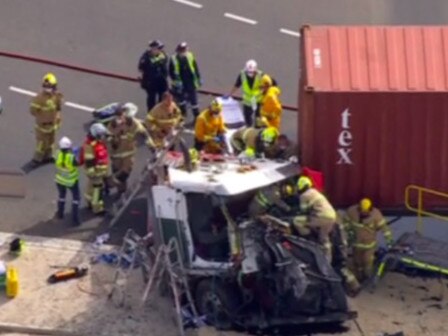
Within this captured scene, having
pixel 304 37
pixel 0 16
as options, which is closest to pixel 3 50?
pixel 0 16

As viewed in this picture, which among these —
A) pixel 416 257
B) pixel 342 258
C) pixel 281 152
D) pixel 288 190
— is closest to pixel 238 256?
pixel 288 190

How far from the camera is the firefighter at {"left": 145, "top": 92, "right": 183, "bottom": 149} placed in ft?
108

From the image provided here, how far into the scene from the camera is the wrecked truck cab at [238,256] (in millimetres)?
28516

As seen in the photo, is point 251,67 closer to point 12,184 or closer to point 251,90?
point 251,90

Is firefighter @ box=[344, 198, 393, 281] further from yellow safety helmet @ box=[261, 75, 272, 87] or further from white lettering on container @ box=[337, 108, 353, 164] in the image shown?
yellow safety helmet @ box=[261, 75, 272, 87]

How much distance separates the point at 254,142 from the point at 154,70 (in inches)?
149

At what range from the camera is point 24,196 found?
3256cm

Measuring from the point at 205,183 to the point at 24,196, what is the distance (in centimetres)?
465

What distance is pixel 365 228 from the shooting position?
3009 cm

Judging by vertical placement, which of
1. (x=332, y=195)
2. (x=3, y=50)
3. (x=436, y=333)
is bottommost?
(x=436, y=333)

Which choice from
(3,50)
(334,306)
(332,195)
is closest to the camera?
(334,306)

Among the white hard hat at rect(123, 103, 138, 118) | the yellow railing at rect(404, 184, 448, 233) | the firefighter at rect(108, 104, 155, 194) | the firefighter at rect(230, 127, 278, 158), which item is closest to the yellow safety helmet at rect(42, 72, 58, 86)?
the white hard hat at rect(123, 103, 138, 118)

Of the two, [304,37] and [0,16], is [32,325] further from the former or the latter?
[0,16]

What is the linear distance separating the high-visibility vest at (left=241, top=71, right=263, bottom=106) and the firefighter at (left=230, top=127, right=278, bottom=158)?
85.9 inches
